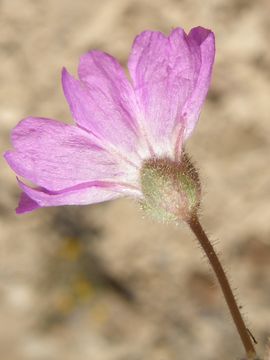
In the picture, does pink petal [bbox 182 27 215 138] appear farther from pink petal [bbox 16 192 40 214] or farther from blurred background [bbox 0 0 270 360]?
blurred background [bbox 0 0 270 360]

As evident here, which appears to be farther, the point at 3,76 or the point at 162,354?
the point at 162,354

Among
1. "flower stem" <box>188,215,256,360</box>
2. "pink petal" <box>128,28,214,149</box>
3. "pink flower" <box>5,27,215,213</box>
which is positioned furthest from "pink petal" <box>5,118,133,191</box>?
"flower stem" <box>188,215,256,360</box>

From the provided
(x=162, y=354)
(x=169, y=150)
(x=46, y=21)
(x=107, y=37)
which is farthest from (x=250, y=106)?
(x=169, y=150)

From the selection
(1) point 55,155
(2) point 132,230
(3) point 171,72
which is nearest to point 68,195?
(1) point 55,155

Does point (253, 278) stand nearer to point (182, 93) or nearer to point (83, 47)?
point (83, 47)

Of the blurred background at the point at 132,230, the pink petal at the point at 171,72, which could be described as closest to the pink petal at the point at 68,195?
the pink petal at the point at 171,72

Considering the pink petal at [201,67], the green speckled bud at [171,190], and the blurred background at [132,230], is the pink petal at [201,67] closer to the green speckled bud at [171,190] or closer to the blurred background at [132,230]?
the green speckled bud at [171,190]
